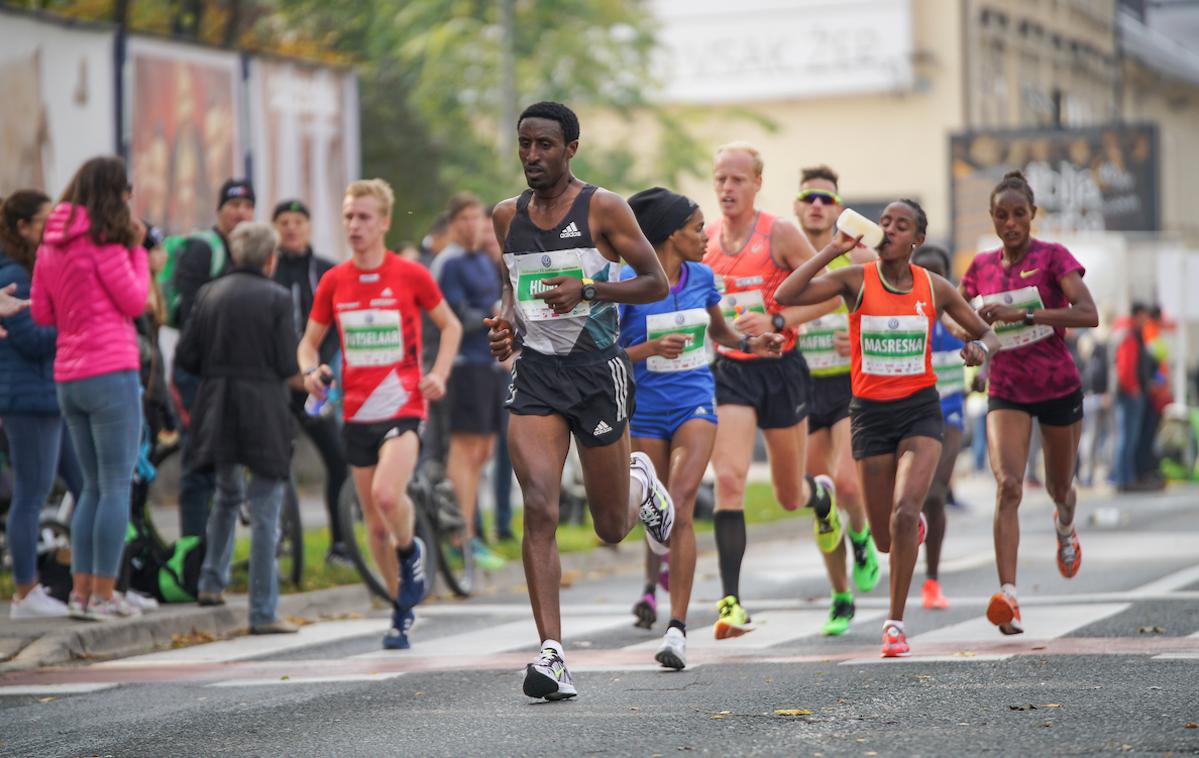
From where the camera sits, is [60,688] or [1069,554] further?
[1069,554]

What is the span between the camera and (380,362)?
10.8 metres

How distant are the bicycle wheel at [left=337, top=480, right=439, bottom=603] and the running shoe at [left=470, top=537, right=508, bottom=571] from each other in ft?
4.23

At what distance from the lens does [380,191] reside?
1096cm

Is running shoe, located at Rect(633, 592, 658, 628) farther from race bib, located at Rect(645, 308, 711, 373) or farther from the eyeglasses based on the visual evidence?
the eyeglasses

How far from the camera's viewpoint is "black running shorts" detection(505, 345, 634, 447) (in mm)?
8211

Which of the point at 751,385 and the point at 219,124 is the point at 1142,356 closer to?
the point at 219,124

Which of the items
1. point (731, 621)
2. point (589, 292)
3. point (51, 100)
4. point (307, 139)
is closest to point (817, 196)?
point (731, 621)

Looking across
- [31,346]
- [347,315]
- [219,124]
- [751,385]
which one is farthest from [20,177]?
[751,385]

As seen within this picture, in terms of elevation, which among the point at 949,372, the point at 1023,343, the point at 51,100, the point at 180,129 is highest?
the point at 51,100

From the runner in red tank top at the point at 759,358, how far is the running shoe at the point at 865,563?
36 centimetres

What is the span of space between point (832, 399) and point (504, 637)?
7.15 feet

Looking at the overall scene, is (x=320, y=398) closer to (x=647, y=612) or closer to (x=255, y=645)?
(x=255, y=645)

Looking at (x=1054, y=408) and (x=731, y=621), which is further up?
(x=1054, y=408)

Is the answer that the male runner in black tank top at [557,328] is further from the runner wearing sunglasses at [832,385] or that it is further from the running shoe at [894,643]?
the runner wearing sunglasses at [832,385]
